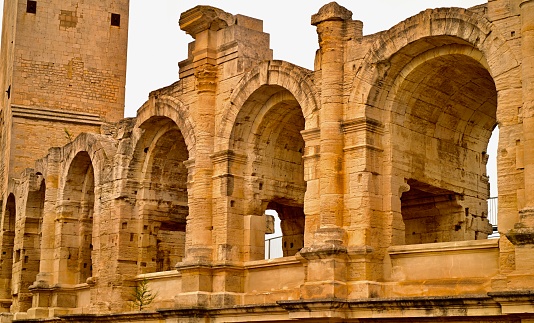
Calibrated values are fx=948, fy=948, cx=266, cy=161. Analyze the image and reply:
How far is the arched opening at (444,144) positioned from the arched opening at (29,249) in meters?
11.1

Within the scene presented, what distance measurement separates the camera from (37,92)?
26172mm

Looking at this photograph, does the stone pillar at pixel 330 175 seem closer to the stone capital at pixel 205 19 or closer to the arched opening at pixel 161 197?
the stone capital at pixel 205 19

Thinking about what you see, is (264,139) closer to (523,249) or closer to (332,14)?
(332,14)

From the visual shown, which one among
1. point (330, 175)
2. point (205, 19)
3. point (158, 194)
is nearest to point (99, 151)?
point (158, 194)

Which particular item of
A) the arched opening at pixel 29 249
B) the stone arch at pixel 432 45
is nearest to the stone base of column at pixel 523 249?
the stone arch at pixel 432 45

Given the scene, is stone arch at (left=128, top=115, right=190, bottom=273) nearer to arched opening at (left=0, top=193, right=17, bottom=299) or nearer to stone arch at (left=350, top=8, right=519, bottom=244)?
stone arch at (left=350, top=8, right=519, bottom=244)

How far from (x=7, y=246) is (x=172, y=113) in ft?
33.0

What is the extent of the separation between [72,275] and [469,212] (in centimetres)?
999

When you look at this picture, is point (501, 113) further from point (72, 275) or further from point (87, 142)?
point (72, 275)

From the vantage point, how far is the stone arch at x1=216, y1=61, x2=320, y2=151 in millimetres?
15016

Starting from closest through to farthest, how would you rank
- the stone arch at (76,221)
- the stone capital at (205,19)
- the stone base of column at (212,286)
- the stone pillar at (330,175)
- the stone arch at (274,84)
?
the stone pillar at (330,175)
the stone arch at (274,84)
the stone base of column at (212,286)
the stone capital at (205,19)
the stone arch at (76,221)

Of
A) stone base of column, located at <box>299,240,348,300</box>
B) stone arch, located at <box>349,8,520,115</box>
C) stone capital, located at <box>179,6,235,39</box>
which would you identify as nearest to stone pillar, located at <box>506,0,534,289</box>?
stone arch, located at <box>349,8,520,115</box>

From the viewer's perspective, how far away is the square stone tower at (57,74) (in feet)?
85.2

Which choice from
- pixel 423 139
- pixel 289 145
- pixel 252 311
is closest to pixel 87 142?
pixel 289 145
